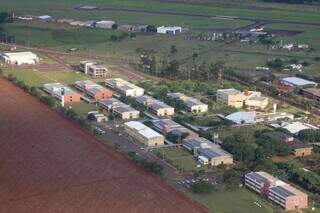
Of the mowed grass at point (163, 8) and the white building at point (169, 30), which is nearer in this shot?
the white building at point (169, 30)

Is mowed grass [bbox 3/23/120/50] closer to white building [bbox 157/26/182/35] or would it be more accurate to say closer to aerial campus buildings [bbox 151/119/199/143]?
white building [bbox 157/26/182/35]

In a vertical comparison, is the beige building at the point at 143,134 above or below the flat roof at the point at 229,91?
below

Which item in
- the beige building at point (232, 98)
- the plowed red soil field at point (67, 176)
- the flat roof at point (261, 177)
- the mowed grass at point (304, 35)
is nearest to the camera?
the plowed red soil field at point (67, 176)

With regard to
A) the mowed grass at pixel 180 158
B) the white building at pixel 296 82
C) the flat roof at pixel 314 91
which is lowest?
the mowed grass at pixel 180 158

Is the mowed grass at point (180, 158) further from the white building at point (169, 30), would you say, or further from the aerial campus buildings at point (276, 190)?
the white building at point (169, 30)

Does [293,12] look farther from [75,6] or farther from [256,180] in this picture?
[256,180]

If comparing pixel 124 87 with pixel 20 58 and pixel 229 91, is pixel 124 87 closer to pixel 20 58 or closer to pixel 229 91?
pixel 229 91

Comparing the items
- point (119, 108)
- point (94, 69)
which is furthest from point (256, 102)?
point (94, 69)

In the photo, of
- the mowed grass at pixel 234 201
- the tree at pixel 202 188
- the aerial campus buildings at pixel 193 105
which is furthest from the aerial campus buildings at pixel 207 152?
the aerial campus buildings at pixel 193 105

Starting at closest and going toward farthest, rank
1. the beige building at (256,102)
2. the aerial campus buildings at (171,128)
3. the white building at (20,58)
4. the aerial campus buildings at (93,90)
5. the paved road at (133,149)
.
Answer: the paved road at (133,149), the aerial campus buildings at (171,128), the beige building at (256,102), the aerial campus buildings at (93,90), the white building at (20,58)
